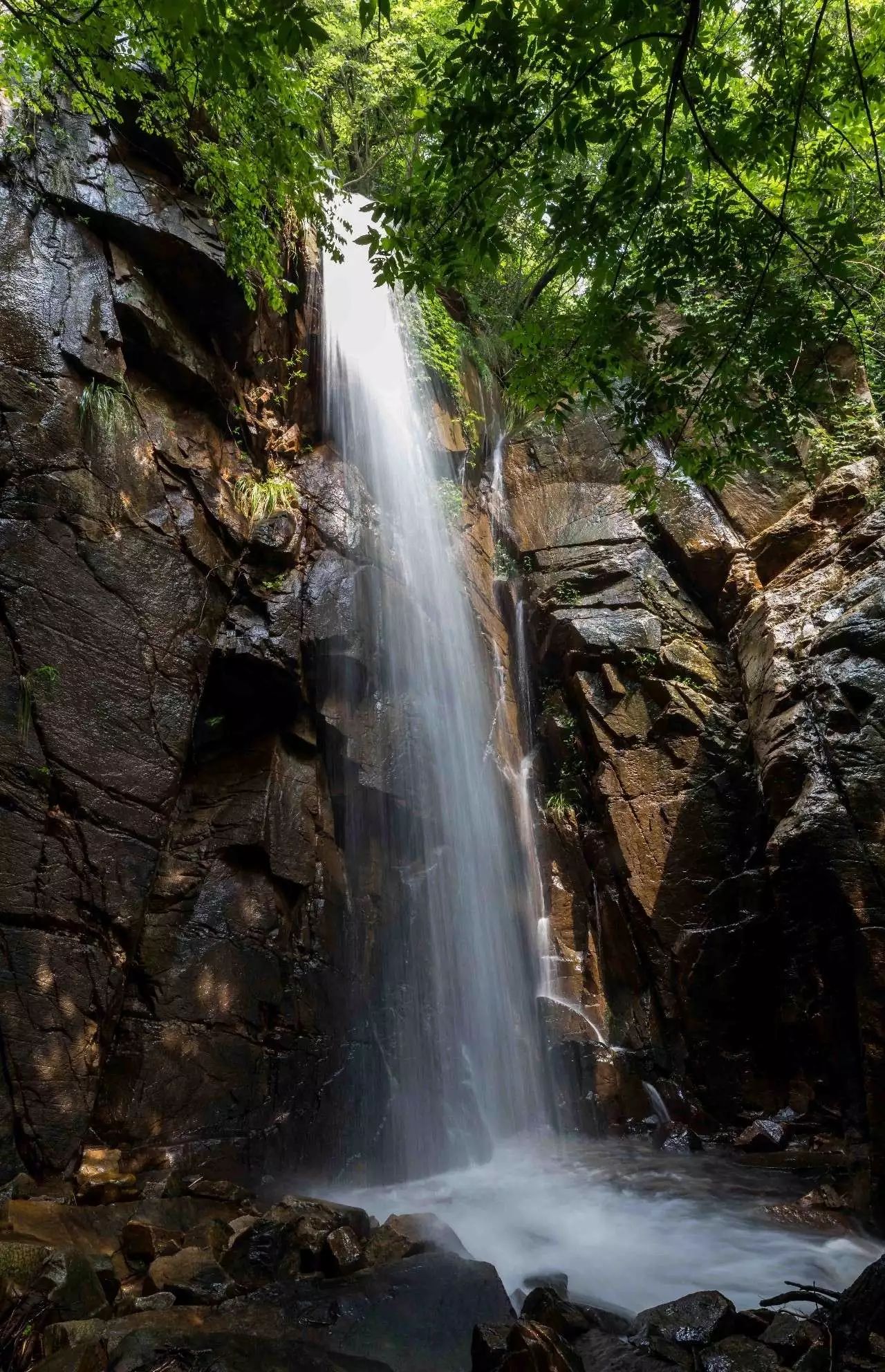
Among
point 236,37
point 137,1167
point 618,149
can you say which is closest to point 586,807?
point 137,1167

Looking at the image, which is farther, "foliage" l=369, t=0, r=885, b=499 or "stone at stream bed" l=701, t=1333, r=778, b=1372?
"stone at stream bed" l=701, t=1333, r=778, b=1372

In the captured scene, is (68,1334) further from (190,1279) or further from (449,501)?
(449,501)

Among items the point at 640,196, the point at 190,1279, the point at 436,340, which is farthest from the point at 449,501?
the point at 190,1279

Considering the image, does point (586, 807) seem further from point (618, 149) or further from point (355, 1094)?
point (618, 149)

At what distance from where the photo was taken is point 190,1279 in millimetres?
4449

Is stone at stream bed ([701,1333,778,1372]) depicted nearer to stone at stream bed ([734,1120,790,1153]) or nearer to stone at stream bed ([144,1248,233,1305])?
stone at stream bed ([144,1248,233,1305])

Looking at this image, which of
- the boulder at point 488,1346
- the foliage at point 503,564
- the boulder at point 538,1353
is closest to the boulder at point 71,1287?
the boulder at point 488,1346

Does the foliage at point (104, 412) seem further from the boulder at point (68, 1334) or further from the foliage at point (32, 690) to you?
the boulder at point (68, 1334)

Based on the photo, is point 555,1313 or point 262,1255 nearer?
point 555,1313

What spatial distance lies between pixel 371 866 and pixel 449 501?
722cm

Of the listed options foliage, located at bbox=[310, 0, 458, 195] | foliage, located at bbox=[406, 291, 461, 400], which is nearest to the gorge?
foliage, located at bbox=[406, 291, 461, 400]

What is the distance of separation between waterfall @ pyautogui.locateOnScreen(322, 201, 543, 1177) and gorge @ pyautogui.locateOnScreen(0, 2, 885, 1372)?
0.07 metres

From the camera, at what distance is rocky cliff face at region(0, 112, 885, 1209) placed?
6363 millimetres

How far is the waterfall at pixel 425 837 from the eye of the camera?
8.84 m
